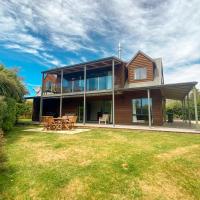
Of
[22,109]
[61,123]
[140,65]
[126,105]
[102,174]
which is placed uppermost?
[140,65]

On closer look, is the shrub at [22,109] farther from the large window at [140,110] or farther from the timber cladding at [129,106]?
the large window at [140,110]

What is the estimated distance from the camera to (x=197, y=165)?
4410mm

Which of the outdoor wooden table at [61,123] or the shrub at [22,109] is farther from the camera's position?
the shrub at [22,109]

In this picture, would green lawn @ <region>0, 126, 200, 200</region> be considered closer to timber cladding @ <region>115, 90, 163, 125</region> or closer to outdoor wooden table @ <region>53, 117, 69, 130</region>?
outdoor wooden table @ <region>53, 117, 69, 130</region>

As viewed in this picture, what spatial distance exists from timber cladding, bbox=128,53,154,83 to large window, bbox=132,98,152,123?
6.90 feet

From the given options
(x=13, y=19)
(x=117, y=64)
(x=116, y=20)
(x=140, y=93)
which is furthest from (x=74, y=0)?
(x=140, y=93)

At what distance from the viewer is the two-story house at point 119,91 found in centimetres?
1360

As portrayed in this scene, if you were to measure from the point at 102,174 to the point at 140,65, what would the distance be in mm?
12999

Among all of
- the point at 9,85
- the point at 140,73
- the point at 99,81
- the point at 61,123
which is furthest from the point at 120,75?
the point at 9,85

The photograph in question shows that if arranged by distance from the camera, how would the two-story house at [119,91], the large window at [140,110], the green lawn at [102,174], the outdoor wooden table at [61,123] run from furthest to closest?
the large window at [140,110]
the two-story house at [119,91]
the outdoor wooden table at [61,123]
the green lawn at [102,174]

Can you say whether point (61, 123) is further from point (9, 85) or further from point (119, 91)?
point (119, 91)

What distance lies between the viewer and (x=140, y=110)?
14.2 m

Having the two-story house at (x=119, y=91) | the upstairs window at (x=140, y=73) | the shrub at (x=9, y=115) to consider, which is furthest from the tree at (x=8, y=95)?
the upstairs window at (x=140, y=73)

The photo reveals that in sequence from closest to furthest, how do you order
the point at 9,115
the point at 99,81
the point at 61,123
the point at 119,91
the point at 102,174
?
1. the point at 102,174
2. the point at 9,115
3. the point at 61,123
4. the point at 119,91
5. the point at 99,81
